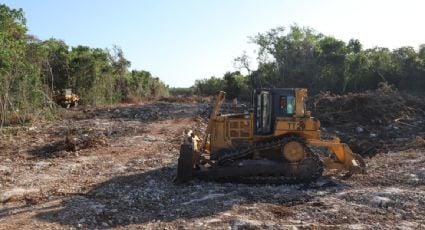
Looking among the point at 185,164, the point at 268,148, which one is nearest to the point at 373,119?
the point at 268,148

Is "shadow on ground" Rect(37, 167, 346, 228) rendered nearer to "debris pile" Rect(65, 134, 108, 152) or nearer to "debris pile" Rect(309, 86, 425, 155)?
"debris pile" Rect(65, 134, 108, 152)

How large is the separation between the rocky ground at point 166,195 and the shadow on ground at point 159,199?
0.05ft

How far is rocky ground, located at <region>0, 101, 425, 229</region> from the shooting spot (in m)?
6.95

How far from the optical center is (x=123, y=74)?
38406mm

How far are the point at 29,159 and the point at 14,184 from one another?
10.5 feet

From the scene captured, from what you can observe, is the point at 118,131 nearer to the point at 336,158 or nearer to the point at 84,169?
the point at 84,169

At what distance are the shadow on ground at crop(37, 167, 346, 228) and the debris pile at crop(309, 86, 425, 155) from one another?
260 inches

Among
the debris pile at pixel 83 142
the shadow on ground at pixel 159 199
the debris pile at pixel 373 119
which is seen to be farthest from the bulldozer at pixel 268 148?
the debris pile at pixel 373 119

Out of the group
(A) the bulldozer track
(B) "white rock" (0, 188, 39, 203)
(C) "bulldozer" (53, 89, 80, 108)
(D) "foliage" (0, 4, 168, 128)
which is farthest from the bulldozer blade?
(C) "bulldozer" (53, 89, 80, 108)

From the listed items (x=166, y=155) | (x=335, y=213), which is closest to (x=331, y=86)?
(x=166, y=155)

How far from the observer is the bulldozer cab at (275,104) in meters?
9.68

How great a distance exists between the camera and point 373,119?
1844 cm

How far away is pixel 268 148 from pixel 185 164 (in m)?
1.63

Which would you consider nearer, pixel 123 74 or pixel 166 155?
pixel 166 155
